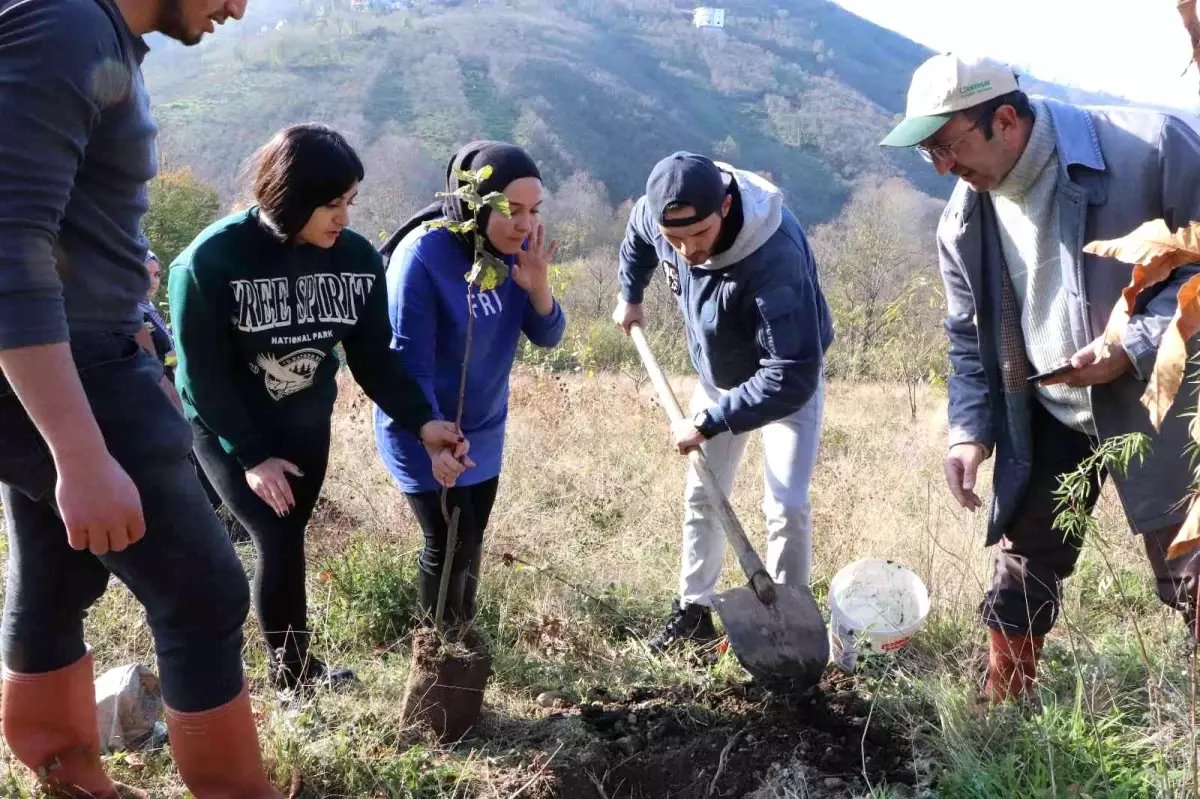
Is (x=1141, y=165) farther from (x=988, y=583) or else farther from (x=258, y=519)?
(x=258, y=519)

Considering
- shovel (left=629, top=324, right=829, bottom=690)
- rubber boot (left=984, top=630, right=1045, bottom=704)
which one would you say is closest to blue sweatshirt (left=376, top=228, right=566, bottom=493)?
shovel (left=629, top=324, right=829, bottom=690)

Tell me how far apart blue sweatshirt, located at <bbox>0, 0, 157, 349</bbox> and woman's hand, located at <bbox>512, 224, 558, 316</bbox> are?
4.33 ft

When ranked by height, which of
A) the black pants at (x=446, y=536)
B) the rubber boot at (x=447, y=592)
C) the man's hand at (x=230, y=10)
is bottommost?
the rubber boot at (x=447, y=592)

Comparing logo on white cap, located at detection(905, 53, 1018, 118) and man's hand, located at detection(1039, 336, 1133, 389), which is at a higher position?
logo on white cap, located at detection(905, 53, 1018, 118)

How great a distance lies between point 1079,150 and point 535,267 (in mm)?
1559

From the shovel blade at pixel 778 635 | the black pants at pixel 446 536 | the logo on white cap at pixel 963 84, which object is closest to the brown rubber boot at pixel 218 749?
the black pants at pixel 446 536

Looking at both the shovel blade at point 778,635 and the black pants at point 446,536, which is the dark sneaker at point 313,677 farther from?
the shovel blade at point 778,635

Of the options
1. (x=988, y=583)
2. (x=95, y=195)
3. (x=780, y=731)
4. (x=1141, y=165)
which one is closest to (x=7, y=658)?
(x=95, y=195)

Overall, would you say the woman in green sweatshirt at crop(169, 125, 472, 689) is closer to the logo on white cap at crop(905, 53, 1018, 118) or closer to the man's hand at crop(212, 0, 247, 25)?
the man's hand at crop(212, 0, 247, 25)

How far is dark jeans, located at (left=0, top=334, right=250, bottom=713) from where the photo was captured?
1598 mm

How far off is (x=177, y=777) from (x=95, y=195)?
5.13ft

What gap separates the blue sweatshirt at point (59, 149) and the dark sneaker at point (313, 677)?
1443 mm

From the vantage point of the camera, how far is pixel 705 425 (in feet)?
9.66

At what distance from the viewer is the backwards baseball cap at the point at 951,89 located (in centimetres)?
222
